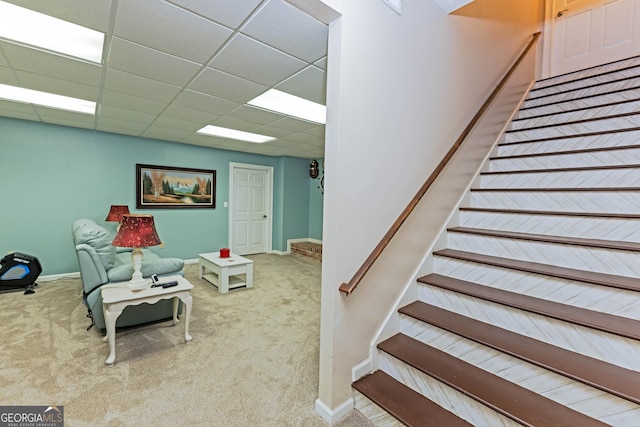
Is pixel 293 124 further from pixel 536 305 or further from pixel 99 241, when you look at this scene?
pixel 536 305

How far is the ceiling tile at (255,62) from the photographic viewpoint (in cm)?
202

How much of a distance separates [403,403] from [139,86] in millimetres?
3307

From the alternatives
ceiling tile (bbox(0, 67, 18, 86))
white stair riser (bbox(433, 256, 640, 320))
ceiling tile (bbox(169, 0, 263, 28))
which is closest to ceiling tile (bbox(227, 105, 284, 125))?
ceiling tile (bbox(169, 0, 263, 28))

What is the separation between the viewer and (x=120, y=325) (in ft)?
8.53

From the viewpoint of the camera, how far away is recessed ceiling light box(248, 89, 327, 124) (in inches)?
118

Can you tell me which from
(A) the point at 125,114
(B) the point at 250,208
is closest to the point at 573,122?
(A) the point at 125,114

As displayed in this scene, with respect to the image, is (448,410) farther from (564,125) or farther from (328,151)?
(564,125)

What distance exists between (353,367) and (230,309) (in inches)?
76.5

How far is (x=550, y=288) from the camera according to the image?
1621 millimetres

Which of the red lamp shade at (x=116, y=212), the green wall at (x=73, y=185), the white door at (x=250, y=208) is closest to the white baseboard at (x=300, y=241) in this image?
the white door at (x=250, y=208)

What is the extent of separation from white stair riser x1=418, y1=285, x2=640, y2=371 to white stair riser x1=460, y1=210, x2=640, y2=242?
2.51ft

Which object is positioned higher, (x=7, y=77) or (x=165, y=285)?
(x=7, y=77)

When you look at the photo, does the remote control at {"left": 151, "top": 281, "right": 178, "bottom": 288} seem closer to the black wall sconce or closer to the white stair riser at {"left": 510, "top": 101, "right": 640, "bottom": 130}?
the white stair riser at {"left": 510, "top": 101, "right": 640, "bottom": 130}

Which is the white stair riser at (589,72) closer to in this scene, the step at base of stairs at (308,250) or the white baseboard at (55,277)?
the step at base of stairs at (308,250)
